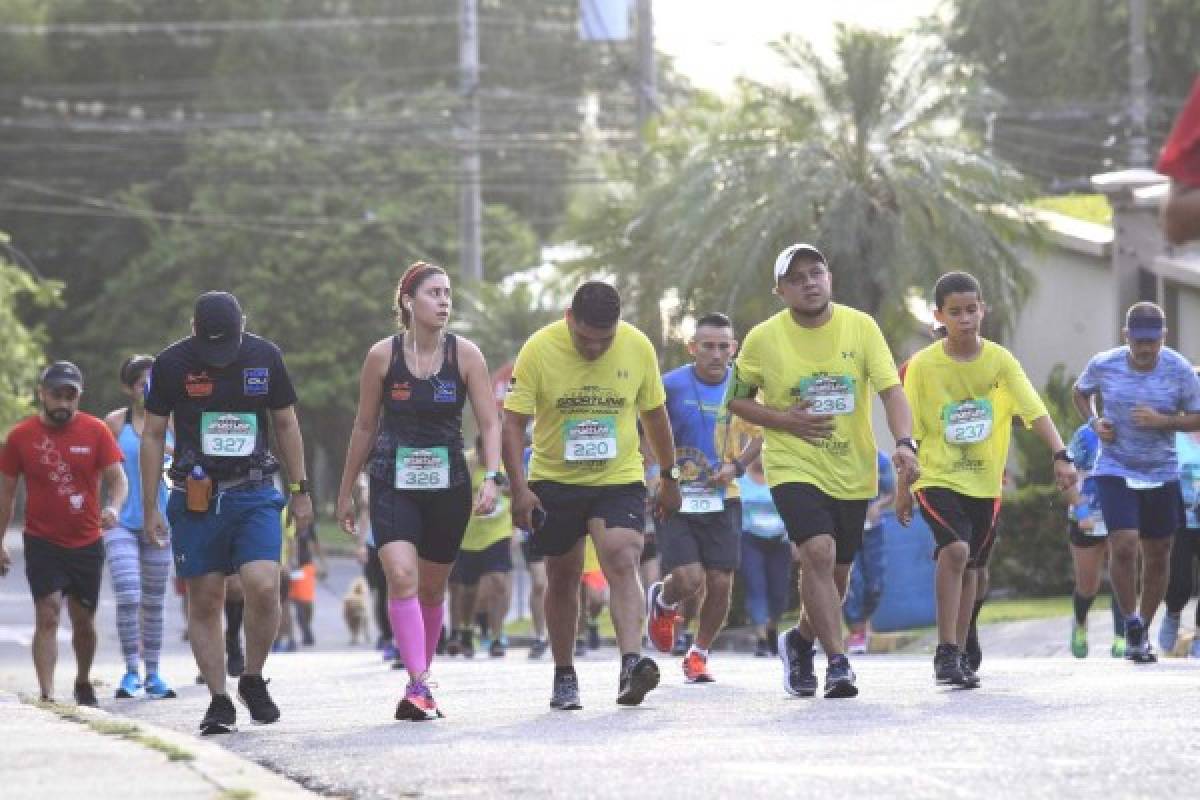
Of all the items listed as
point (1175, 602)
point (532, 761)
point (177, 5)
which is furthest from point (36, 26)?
point (532, 761)

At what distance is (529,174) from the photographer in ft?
219

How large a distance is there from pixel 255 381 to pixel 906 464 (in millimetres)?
2622

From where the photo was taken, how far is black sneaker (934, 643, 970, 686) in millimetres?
13031

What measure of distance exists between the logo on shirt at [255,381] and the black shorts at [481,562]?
10.6 metres

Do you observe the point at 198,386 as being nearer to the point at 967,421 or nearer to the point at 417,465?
the point at 417,465

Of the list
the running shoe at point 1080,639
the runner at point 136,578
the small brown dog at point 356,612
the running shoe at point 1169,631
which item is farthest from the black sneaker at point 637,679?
the small brown dog at point 356,612

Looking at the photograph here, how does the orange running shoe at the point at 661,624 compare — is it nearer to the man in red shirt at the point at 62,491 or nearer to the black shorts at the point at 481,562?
the man in red shirt at the point at 62,491

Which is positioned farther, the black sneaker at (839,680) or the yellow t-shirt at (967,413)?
the yellow t-shirt at (967,413)

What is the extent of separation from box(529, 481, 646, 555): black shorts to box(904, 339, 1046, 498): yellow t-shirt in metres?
1.74

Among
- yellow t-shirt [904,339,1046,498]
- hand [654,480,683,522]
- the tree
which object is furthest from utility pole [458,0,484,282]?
hand [654,480,683,522]

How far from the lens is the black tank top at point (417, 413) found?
39.7ft

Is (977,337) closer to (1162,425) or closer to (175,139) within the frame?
(1162,425)

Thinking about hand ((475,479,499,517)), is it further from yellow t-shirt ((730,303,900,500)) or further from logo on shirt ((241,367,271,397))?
yellow t-shirt ((730,303,900,500))

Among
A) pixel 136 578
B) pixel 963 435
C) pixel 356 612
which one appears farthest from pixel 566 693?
pixel 356 612
